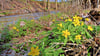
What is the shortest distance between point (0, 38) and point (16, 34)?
16.4 inches

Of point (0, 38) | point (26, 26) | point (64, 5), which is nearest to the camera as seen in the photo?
point (0, 38)

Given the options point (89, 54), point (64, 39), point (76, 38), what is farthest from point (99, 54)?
point (64, 39)

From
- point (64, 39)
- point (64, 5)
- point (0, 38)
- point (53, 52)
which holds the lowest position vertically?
point (0, 38)

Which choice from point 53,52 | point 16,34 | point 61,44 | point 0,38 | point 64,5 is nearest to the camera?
point 53,52

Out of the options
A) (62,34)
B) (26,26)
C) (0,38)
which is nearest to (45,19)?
(26,26)

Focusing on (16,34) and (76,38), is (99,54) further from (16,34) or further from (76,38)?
(16,34)

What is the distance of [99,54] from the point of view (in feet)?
3.39

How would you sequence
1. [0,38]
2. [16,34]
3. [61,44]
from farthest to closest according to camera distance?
[16,34], [0,38], [61,44]

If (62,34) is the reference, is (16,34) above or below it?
below

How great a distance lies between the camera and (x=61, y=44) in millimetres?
1066

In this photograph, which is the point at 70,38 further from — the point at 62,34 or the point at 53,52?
the point at 53,52

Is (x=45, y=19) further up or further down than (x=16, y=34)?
further up

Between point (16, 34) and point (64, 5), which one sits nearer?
point (16, 34)

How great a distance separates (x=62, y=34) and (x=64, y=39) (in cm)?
7
